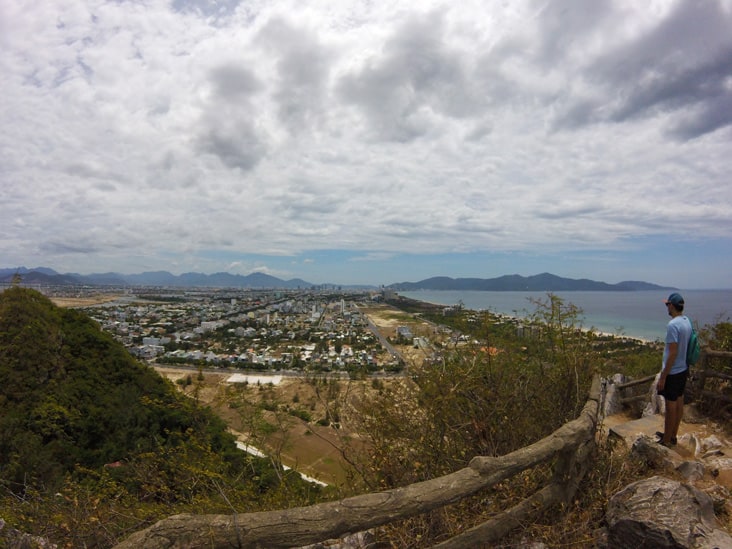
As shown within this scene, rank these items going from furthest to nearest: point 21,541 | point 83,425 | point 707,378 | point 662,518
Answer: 1. point 83,425
2. point 707,378
3. point 21,541
4. point 662,518

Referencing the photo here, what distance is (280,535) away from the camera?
1.85 m

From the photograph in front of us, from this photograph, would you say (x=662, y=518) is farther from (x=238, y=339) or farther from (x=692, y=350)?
(x=238, y=339)

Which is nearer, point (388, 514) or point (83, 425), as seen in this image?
point (388, 514)

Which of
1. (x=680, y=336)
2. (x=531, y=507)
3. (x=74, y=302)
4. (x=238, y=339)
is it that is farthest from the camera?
(x=74, y=302)

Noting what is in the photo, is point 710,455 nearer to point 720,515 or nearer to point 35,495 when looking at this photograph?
point 720,515

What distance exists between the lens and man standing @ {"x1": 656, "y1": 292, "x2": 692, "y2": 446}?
450 cm

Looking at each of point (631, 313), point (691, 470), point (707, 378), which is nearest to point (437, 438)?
point (691, 470)

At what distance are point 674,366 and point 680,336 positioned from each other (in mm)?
430

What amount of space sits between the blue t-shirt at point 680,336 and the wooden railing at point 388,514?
98.6 inches

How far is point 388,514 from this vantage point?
2037mm

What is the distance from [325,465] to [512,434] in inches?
425

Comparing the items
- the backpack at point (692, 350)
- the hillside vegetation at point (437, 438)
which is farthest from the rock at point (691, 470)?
the backpack at point (692, 350)

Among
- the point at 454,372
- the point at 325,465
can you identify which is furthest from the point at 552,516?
the point at 325,465

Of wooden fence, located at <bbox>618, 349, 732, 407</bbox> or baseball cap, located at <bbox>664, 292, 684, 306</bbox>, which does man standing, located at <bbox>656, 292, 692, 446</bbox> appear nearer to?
baseball cap, located at <bbox>664, 292, 684, 306</bbox>
